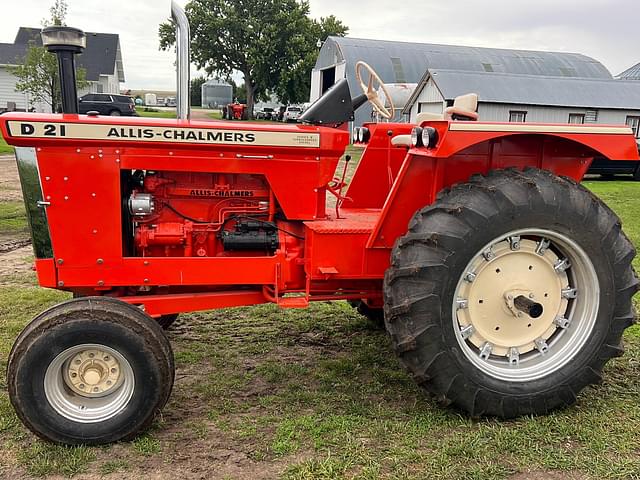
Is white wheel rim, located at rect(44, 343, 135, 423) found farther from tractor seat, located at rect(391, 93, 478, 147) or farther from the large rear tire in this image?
tractor seat, located at rect(391, 93, 478, 147)

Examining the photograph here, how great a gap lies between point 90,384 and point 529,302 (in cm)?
222

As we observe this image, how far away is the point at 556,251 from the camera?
125 inches

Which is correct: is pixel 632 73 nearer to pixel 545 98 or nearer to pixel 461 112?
pixel 545 98

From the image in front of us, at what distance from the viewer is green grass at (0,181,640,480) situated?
263 centimetres

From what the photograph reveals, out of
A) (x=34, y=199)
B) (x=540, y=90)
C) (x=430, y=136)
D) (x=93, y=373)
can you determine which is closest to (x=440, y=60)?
(x=540, y=90)

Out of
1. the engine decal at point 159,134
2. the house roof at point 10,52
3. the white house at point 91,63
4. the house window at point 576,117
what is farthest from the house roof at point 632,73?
the house roof at point 10,52

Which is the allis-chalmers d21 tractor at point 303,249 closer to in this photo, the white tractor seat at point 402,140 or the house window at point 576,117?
the white tractor seat at point 402,140

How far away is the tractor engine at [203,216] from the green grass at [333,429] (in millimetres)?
831

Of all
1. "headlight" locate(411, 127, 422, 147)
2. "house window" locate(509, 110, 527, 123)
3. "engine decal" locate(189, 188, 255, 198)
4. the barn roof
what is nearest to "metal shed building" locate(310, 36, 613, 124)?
the barn roof

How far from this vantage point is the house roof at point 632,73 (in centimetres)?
3308

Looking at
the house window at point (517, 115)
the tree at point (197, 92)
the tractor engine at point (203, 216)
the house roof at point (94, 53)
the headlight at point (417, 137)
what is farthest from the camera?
the tree at point (197, 92)

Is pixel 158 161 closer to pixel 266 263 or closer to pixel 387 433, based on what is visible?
pixel 266 263

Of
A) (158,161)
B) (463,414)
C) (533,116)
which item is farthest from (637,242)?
(533,116)

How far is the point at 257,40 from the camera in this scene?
4072cm
